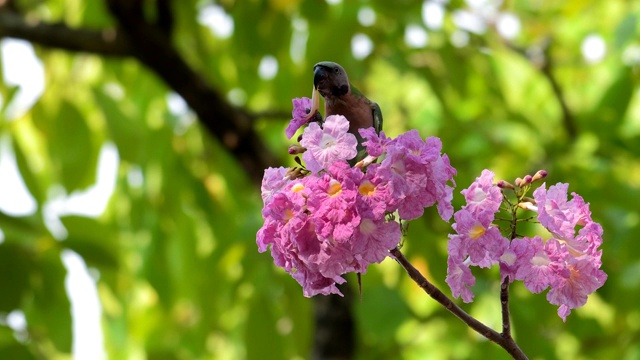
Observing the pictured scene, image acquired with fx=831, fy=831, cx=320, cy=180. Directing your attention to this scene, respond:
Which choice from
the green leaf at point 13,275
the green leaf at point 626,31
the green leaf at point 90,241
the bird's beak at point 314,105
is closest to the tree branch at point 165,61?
the green leaf at point 90,241

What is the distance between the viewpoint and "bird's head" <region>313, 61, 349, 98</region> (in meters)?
0.71

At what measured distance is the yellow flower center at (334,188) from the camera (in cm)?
64

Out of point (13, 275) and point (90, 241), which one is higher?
→ point (90, 241)

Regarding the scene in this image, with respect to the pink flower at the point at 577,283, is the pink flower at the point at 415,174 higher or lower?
higher

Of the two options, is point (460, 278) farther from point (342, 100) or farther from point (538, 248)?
point (342, 100)

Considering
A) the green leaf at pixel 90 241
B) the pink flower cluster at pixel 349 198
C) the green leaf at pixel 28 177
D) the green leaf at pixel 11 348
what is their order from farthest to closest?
the green leaf at pixel 28 177 → the green leaf at pixel 90 241 → the green leaf at pixel 11 348 → the pink flower cluster at pixel 349 198

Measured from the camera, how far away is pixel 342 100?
0.72m

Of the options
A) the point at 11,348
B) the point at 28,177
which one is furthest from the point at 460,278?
the point at 28,177

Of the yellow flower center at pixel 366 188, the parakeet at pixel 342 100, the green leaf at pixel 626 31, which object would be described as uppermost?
the green leaf at pixel 626 31

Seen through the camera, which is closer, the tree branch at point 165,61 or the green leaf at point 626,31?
the green leaf at point 626,31

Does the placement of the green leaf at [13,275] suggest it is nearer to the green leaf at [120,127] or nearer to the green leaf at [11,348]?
the green leaf at [11,348]

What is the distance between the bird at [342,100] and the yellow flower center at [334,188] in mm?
74

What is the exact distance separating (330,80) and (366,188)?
116 mm

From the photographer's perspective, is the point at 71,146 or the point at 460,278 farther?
the point at 71,146
